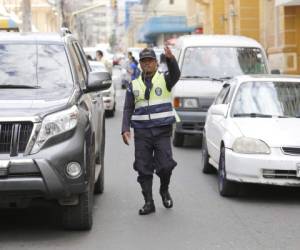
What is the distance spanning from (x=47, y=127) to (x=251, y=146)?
3.01 metres

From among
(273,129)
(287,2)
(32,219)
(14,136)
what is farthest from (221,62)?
(287,2)

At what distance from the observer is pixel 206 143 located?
11711 millimetres

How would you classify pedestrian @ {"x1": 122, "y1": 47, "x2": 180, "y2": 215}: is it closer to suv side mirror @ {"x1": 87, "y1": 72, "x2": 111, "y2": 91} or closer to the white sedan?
suv side mirror @ {"x1": 87, "y1": 72, "x2": 111, "y2": 91}

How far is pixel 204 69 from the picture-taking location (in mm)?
15469

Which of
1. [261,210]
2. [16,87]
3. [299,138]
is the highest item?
[16,87]

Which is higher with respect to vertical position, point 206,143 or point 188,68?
point 188,68

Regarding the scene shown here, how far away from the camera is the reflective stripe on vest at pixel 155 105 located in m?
8.66

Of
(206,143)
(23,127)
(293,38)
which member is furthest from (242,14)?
(23,127)

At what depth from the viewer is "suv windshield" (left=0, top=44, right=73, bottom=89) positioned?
8195 mm

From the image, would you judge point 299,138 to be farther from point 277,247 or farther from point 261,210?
point 277,247

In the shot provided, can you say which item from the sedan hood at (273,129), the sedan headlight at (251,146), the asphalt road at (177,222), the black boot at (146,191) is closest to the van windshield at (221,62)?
the asphalt road at (177,222)

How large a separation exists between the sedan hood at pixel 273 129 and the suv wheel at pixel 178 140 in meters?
4.95

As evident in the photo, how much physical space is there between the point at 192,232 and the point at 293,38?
2009 centimetres

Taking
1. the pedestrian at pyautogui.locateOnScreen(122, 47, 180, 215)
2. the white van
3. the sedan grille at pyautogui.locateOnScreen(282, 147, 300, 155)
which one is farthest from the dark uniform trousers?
the white van
